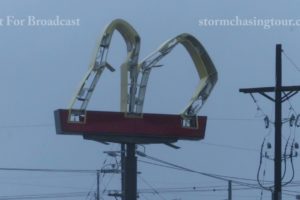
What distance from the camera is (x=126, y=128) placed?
35594 mm

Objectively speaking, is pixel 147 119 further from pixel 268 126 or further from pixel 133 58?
pixel 268 126

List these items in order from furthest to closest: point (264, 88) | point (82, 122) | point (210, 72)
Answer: point (264, 88)
point (210, 72)
point (82, 122)

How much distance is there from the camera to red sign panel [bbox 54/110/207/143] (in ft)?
115

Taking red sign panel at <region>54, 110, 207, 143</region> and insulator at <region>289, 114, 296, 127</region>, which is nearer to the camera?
red sign panel at <region>54, 110, 207, 143</region>

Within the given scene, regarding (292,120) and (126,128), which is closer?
(126,128)

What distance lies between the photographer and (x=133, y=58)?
3638 cm

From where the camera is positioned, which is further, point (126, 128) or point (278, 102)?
point (278, 102)

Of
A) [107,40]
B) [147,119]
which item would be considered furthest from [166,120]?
[107,40]

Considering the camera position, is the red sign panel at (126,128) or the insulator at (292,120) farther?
the insulator at (292,120)

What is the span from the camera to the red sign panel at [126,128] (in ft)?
115

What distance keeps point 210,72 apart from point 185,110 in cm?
177

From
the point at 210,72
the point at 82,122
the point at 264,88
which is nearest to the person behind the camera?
the point at 82,122

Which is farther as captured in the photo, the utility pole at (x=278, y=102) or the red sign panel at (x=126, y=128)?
the utility pole at (x=278, y=102)

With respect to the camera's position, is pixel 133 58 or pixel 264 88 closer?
pixel 133 58
